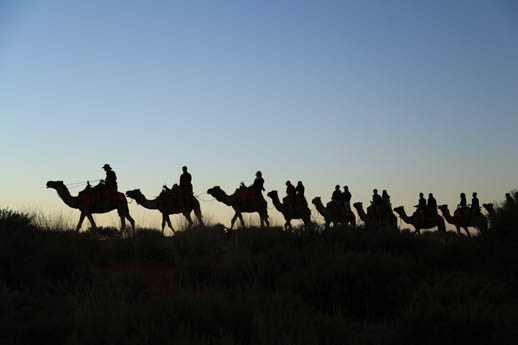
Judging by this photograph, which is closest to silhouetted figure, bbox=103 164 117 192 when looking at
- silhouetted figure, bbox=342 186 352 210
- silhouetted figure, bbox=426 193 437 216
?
silhouetted figure, bbox=342 186 352 210

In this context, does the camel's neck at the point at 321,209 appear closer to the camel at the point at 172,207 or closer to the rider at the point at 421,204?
the rider at the point at 421,204

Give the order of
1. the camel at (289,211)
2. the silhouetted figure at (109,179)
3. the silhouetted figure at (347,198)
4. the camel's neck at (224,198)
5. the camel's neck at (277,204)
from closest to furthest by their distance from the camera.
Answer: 1. the silhouetted figure at (109,179)
2. the camel's neck at (224,198)
3. the camel at (289,211)
4. the camel's neck at (277,204)
5. the silhouetted figure at (347,198)

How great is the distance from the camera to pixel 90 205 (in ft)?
77.2

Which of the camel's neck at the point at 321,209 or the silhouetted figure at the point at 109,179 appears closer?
the silhouetted figure at the point at 109,179

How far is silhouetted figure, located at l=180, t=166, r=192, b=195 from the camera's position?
2550cm

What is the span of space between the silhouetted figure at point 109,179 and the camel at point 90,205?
1.10 ft

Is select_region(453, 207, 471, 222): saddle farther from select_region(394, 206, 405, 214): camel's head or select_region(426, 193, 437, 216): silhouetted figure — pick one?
select_region(394, 206, 405, 214): camel's head

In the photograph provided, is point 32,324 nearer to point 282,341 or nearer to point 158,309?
point 158,309

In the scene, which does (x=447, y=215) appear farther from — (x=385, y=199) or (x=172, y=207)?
(x=172, y=207)

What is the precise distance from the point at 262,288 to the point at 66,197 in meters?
13.0

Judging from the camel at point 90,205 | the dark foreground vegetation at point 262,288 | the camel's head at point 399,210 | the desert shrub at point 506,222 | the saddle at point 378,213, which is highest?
the camel's head at point 399,210

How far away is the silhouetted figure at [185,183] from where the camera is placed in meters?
25.5

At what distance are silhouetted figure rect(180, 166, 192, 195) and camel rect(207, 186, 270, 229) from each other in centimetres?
217

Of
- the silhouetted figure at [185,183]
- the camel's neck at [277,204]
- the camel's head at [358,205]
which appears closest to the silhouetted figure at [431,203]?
the camel's head at [358,205]
